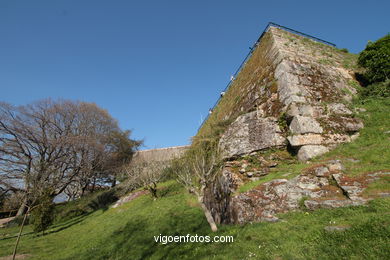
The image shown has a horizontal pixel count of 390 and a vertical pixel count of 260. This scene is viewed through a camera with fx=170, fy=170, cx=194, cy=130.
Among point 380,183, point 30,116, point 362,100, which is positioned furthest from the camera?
point 30,116

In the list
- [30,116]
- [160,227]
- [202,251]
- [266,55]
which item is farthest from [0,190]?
[266,55]

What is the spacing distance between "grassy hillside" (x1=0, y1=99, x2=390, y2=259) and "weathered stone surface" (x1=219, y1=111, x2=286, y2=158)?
4.58ft

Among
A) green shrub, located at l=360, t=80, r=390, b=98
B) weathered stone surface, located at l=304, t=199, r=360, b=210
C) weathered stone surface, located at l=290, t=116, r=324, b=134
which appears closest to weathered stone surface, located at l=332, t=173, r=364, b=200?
weathered stone surface, located at l=304, t=199, r=360, b=210

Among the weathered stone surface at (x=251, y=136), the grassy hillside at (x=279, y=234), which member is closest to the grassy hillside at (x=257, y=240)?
the grassy hillside at (x=279, y=234)

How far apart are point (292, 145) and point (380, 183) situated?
311 cm

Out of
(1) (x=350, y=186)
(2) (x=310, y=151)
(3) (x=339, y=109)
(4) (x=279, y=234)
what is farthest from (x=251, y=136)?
(4) (x=279, y=234)

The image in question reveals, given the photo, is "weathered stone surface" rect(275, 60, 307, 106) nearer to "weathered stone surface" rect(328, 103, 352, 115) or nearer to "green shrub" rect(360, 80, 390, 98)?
"weathered stone surface" rect(328, 103, 352, 115)

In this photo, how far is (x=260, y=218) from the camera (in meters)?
5.48

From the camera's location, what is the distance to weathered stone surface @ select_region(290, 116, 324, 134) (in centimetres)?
731

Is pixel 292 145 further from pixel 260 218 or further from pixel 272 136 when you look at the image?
pixel 260 218

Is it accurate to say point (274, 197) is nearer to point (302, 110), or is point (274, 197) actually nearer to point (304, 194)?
point (304, 194)

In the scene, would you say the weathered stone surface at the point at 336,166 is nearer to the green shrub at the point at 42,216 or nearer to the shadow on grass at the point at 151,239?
the shadow on grass at the point at 151,239

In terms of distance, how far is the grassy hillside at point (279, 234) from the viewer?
322cm

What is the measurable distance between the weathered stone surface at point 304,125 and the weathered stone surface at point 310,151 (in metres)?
0.66
